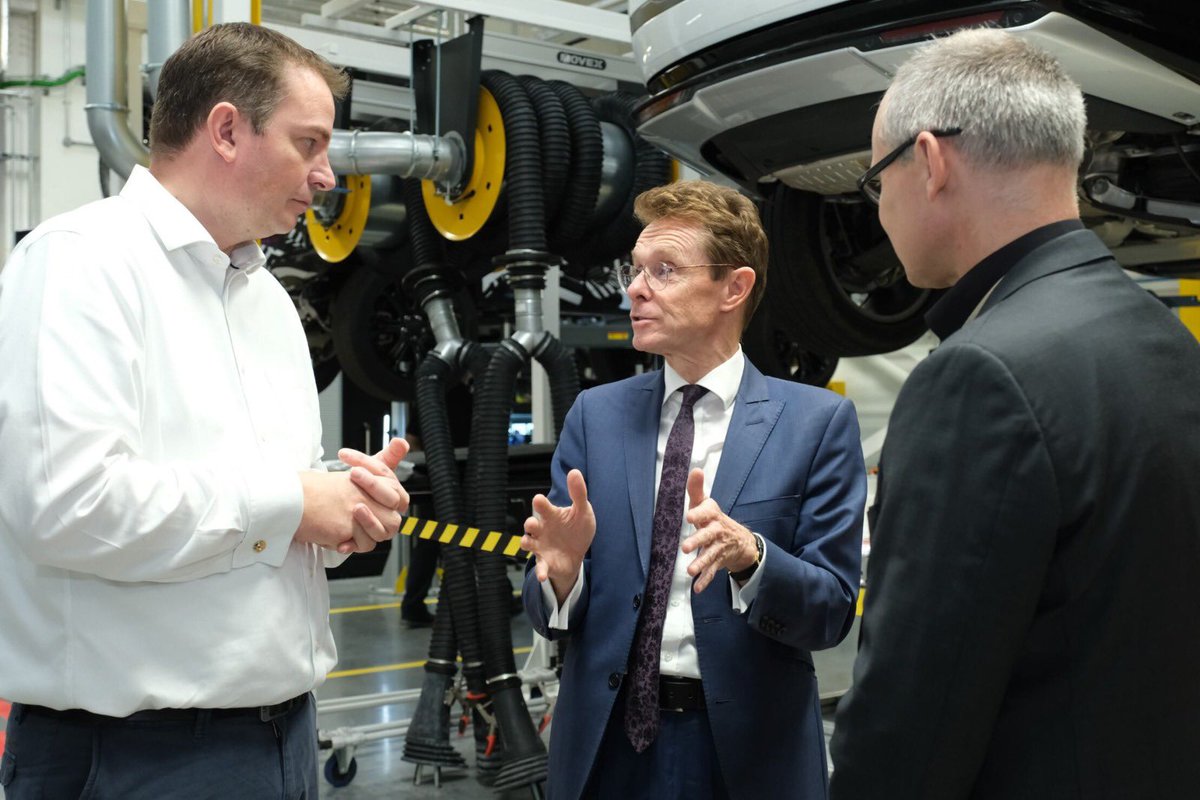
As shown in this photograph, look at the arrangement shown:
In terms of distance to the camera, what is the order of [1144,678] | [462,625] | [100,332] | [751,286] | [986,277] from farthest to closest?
1. [462,625]
2. [751,286]
3. [100,332]
4. [986,277]
5. [1144,678]

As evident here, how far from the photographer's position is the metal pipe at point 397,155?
440 centimetres

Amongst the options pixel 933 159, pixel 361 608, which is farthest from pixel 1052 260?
pixel 361 608

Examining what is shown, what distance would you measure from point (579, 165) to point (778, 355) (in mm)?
1214

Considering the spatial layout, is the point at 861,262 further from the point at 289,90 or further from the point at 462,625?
the point at 289,90

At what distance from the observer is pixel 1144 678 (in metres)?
1.14

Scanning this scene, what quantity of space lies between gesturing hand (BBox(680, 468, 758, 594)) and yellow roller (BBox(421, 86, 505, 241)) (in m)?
3.03

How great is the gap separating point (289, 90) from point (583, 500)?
0.81 metres

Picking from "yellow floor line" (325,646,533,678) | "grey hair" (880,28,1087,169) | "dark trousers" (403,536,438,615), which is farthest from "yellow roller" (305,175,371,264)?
"grey hair" (880,28,1087,169)

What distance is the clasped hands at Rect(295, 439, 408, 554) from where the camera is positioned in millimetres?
1595

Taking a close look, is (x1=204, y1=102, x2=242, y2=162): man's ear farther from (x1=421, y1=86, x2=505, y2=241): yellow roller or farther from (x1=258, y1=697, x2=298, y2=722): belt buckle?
(x1=421, y1=86, x2=505, y2=241): yellow roller

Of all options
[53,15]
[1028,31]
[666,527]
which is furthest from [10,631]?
[53,15]

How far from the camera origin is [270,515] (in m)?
1.51

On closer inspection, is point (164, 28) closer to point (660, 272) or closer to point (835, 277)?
point (660, 272)

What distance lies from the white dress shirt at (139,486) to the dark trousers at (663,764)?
1.92 ft
